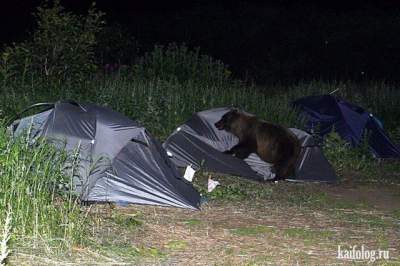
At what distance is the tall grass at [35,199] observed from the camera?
5875mm

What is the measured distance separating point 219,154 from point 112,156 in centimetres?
242

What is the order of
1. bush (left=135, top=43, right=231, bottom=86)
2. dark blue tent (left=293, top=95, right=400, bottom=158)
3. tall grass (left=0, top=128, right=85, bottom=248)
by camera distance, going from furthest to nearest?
bush (left=135, top=43, right=231, bottom=86) → dark blue tent (left=293, top=95, right=400, bottom=158) → tall grass (left=0, top=128, right=85, bottom=248)

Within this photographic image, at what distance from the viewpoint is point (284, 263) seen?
5988 millimetres

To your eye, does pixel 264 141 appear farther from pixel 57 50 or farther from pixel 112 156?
pixel 57 50

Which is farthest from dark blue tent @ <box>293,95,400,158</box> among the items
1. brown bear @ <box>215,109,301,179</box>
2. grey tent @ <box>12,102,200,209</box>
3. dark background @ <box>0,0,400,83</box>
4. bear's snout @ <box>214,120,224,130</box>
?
dark background @ <box>0,0,400,83</box>

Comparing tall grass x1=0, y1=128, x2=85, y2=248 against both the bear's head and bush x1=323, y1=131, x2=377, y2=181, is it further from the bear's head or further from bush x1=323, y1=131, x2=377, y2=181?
bush x1=323, y1=131, x2=377, y2=181

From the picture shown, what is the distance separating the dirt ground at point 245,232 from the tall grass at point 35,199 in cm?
24

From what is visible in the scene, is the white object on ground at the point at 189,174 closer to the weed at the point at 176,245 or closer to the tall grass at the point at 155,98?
the tall grass at the point at 155,98

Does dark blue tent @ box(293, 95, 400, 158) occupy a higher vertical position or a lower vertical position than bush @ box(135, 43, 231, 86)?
lower

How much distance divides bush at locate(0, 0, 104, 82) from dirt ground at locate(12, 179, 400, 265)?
4678mm

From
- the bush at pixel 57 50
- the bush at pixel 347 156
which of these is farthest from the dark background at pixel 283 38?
the bush at pixel 347 156

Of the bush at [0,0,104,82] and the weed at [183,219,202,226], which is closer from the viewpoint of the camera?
the weed at [183,219,202,226]

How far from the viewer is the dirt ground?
5945mm

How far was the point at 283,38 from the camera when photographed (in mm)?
24344
